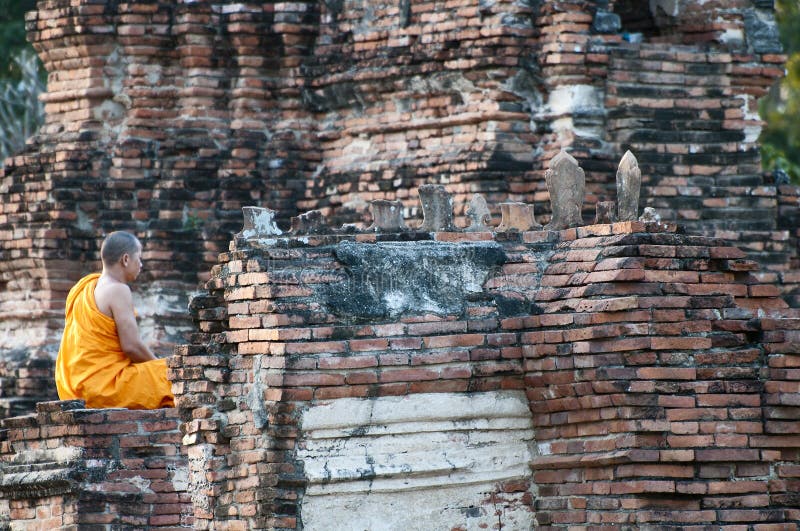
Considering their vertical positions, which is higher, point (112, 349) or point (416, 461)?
point (112, 349)

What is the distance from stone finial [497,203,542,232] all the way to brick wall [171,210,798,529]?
182 mm

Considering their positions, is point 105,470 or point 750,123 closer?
point 105,470

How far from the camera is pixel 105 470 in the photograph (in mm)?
10266

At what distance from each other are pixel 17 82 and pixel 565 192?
1195cm

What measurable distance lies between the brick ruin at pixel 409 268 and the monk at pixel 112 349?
0.55ft

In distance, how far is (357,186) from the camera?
40.2 ft

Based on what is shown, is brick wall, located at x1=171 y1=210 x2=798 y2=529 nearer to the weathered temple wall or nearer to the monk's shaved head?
the monk's shaved head

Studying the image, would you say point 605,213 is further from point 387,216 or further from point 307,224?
point 307,224

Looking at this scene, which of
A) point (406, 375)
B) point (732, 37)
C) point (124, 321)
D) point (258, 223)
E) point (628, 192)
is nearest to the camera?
point (406, 375)

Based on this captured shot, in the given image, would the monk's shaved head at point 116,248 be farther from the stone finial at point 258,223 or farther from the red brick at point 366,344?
the red brick at point 366,344

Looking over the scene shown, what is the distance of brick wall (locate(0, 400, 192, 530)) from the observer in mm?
10219

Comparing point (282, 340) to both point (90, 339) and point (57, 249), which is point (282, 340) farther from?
point (57, 249)

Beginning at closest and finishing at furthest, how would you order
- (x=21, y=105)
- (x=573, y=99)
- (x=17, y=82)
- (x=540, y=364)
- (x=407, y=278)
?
(x=540, y=364) < (x=407, y=278) < (x=573, y=99) < (x=21, y=105) < (x=17, y=82)

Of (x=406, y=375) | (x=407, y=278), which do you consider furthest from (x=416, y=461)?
(x=407, y=278)
